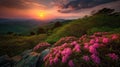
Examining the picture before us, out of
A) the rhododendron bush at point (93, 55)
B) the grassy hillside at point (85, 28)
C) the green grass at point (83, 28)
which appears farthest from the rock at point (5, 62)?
the grassy hillside at point (85, 28)

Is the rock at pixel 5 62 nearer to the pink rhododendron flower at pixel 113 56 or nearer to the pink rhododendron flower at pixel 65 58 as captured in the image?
the pink rhododendron flower at pixel 65 58

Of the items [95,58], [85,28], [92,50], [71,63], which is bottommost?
[85,28]

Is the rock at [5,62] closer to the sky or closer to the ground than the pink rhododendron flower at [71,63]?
closer to the ground

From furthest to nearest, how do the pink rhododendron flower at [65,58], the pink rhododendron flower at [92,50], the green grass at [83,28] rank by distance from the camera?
Answer: the green grass at [83,28] < the pink rhododendron flower at [65,58] < the pink rhododendron flower at [92,50]

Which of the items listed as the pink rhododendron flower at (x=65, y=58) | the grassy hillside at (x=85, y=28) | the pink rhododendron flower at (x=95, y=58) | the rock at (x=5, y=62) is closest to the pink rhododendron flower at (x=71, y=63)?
the pink rhododendron flower at (x=65, y=58)

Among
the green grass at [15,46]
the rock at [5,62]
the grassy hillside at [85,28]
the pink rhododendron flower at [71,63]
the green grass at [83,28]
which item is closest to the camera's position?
the pink rhododendron flower at [71,63]

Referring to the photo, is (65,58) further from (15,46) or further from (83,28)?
(83,28)

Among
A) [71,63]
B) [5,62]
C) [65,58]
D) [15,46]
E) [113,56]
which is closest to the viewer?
[113,56]

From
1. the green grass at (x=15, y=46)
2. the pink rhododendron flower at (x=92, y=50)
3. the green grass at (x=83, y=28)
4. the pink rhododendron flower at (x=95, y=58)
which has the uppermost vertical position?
the pink rhododendron flower at (x=92, y=50)

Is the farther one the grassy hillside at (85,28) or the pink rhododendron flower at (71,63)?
the grassy hillside at (85,28)

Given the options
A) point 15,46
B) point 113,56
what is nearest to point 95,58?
point 113,56

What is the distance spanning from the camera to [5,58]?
13703 millimetres

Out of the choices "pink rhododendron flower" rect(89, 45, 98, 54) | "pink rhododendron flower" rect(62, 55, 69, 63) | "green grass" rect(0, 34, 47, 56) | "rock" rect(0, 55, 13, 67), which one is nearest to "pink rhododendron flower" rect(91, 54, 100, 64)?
"pink rhododendron flower" rect(89, 45, 98, 54)

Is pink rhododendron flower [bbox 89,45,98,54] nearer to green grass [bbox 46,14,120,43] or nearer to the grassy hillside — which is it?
the grassy hillside
